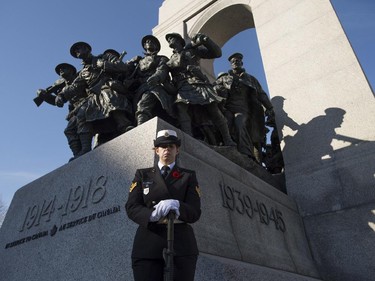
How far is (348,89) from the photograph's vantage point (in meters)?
6.91

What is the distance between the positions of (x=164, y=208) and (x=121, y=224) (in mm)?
1848

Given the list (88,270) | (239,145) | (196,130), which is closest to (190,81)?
(196,130)

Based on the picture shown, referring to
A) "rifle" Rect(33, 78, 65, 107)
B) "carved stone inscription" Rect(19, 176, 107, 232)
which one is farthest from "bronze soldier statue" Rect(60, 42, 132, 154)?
"carved stone inscription" Rect(19, 176, 107, 232)

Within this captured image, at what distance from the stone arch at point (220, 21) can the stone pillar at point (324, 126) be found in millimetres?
1667

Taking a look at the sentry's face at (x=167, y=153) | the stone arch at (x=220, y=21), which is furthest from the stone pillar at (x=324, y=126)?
the sentry's face at (x=167, y=153)

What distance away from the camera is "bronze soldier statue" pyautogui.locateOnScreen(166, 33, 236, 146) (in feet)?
19.3

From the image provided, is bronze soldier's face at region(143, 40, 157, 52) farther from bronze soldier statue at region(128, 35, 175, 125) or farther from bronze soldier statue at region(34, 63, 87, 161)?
bronze soldier statue at region(34, 63, 87, 161)

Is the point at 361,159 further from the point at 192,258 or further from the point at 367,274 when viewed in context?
the point at 192,258

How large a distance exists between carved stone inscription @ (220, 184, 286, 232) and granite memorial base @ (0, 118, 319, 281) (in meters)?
0.02

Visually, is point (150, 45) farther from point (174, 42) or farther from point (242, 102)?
point (242, 102)

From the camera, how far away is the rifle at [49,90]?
739cm

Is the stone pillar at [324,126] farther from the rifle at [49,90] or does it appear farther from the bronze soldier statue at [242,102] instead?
the rifle at [49,90]

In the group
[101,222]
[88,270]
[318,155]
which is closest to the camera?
[88,270]

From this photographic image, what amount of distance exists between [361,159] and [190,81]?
3.56 metres
